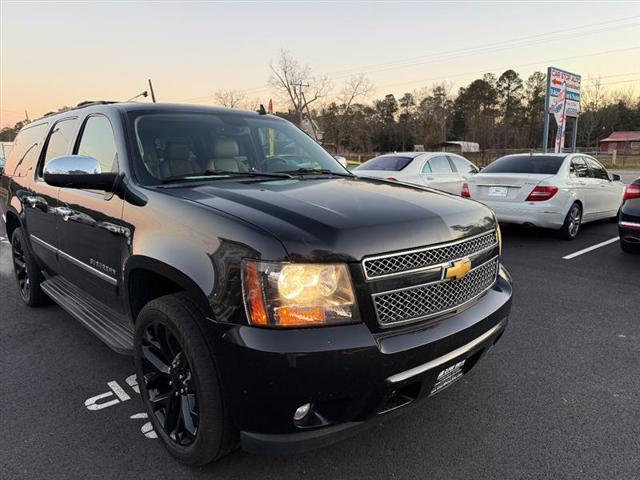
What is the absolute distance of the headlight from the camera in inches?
73.8

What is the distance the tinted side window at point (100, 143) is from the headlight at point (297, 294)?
1.57m

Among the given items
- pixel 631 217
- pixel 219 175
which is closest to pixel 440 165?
pixel 631 217

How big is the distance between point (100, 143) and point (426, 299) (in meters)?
2.46

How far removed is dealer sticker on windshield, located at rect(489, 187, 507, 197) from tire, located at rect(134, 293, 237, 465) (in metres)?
6.91

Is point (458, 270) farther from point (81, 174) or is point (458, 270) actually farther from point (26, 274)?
point (26, 274)

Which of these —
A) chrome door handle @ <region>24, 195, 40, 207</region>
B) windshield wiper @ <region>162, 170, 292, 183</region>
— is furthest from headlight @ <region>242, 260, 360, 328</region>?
chrome door handle @ <region>24, 195, 40, 207</region>

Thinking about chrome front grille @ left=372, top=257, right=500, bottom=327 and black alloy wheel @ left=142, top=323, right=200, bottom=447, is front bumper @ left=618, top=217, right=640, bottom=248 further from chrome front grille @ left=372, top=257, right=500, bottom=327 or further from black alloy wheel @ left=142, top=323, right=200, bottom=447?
black alloy wheel @ left=142, top=323, right=200, bottom=447

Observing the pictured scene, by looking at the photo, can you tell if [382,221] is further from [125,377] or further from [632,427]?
[125,377]

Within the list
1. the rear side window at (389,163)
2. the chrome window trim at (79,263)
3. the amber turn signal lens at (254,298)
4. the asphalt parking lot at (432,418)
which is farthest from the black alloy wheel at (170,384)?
the rear side window at (389,163)

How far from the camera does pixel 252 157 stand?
3.43 meters

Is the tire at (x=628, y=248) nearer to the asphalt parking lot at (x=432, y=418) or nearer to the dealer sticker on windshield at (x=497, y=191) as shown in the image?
the dealer sticker on windshield at (x=497, y=191)

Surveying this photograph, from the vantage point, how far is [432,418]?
2803 millimetres

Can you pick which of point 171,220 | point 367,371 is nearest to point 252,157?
point 171,220

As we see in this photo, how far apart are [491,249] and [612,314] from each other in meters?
2.73
